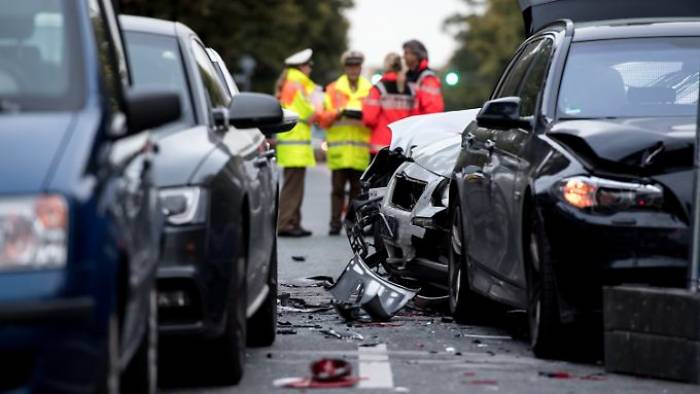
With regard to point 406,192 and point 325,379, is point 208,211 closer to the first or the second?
point 325,379

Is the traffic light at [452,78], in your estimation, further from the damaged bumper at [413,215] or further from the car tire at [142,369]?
the car tire at [142,369]

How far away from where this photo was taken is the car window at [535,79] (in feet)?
33.2

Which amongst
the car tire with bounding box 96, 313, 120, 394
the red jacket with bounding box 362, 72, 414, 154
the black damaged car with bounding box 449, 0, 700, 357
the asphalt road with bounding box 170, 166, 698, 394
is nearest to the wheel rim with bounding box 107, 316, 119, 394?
the car tire with bounding box 96, 313, 120, 394

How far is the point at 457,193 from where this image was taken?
11422 mm

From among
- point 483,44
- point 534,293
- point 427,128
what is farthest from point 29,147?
point 483,44

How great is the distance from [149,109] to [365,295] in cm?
485

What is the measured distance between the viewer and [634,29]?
1035cm

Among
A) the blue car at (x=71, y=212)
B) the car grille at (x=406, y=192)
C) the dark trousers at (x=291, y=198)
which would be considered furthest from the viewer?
the dark trousers at (x=291, y=198)

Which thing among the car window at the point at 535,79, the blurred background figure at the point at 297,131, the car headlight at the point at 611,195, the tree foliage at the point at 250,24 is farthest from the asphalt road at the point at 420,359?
the tree foliage at the point at 250,24

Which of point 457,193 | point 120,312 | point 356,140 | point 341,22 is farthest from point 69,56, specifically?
point 341,22

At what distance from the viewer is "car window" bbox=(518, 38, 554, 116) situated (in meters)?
10.1

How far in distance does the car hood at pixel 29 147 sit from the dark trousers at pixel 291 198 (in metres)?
14.0

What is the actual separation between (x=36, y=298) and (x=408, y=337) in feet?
16.6

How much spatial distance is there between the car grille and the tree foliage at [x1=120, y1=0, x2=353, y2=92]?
1432 inches
